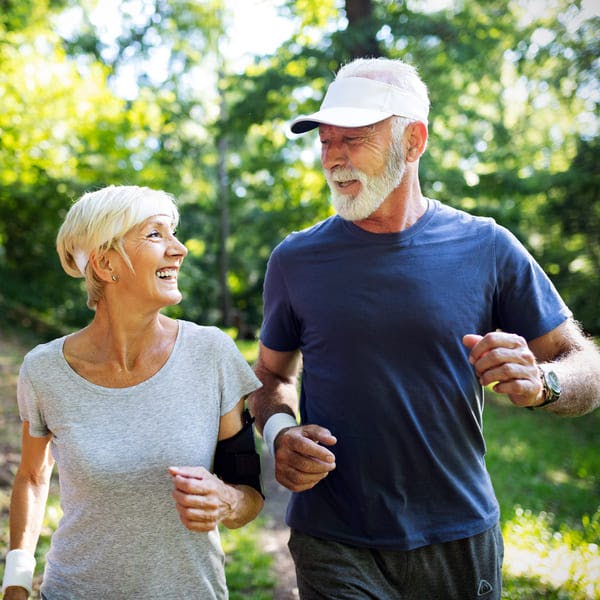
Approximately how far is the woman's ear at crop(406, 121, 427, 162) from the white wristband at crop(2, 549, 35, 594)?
84.1 inches

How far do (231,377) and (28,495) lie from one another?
87 cm

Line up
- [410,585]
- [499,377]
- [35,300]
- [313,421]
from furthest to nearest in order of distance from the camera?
[35,300] < [313,421] < [410,585] < [499,377]

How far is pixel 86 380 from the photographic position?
235cm

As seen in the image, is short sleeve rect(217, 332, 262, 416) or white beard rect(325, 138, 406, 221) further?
white beard rect(325, 138, 406, 221)

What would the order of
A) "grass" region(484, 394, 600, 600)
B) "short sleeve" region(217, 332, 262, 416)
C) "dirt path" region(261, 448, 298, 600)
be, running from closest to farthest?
"short sleeve" region(217, 332, 262, 416)
"grass" region(484, 394, 600, 600)
"dirt path" region(261, 448, 298, 600)

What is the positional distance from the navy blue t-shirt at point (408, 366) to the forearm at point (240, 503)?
0.29 metres

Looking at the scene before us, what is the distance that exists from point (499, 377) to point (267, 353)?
3.93ft

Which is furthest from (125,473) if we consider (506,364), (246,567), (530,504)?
(530,504)

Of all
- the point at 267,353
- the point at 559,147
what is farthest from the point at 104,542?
the point at 559,147

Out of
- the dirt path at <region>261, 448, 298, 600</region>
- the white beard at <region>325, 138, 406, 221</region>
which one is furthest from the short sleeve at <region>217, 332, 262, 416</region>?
the dirt path at <region>261, 448, 298, 600</region>

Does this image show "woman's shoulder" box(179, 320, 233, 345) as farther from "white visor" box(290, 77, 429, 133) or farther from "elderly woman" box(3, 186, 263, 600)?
"white visor" box(290, 77, 429, 133)

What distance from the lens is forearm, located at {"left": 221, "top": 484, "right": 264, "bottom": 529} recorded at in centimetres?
222

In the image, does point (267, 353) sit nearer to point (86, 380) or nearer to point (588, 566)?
point (86, 380)

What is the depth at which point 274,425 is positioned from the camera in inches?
106
